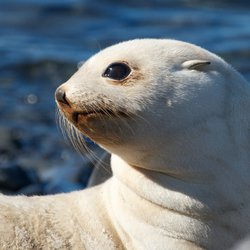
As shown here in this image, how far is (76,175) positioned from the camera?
31.3ft

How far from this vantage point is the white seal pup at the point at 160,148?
5.50m

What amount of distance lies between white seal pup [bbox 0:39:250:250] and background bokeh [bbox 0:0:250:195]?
10.4 feet

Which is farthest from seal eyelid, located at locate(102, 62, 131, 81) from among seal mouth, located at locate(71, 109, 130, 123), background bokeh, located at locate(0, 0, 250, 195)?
background bokeh, located at locate(0, 0, 250, 195)

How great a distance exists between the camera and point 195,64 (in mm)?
5590

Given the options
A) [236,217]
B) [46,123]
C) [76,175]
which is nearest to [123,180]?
[236,217]

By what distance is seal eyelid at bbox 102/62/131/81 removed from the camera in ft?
18.2

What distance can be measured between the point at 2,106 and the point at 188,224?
649 centimetres

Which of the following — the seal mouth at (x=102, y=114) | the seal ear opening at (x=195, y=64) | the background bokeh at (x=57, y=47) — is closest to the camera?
the seal mouth at (x=102, y=114)

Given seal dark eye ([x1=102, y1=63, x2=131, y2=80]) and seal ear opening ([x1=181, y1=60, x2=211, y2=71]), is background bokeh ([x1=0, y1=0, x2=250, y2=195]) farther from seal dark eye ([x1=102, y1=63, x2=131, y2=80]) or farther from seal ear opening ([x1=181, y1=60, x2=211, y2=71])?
seal ear opening ([x1=181, y1=60, x2=211, y2=71])

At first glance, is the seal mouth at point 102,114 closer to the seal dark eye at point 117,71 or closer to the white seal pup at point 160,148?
the white seal pup at point 160,148

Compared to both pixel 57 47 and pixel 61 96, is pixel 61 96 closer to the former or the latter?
pixel 61 96

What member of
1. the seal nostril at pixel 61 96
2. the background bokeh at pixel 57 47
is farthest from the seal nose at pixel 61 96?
the background bokeh at pixel 57 47

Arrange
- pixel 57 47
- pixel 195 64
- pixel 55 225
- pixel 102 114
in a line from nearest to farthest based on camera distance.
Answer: pixel 102 114, pixel 195 64, pixel 55 225, pixel 57 47

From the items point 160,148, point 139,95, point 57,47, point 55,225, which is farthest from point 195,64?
point 57,47
